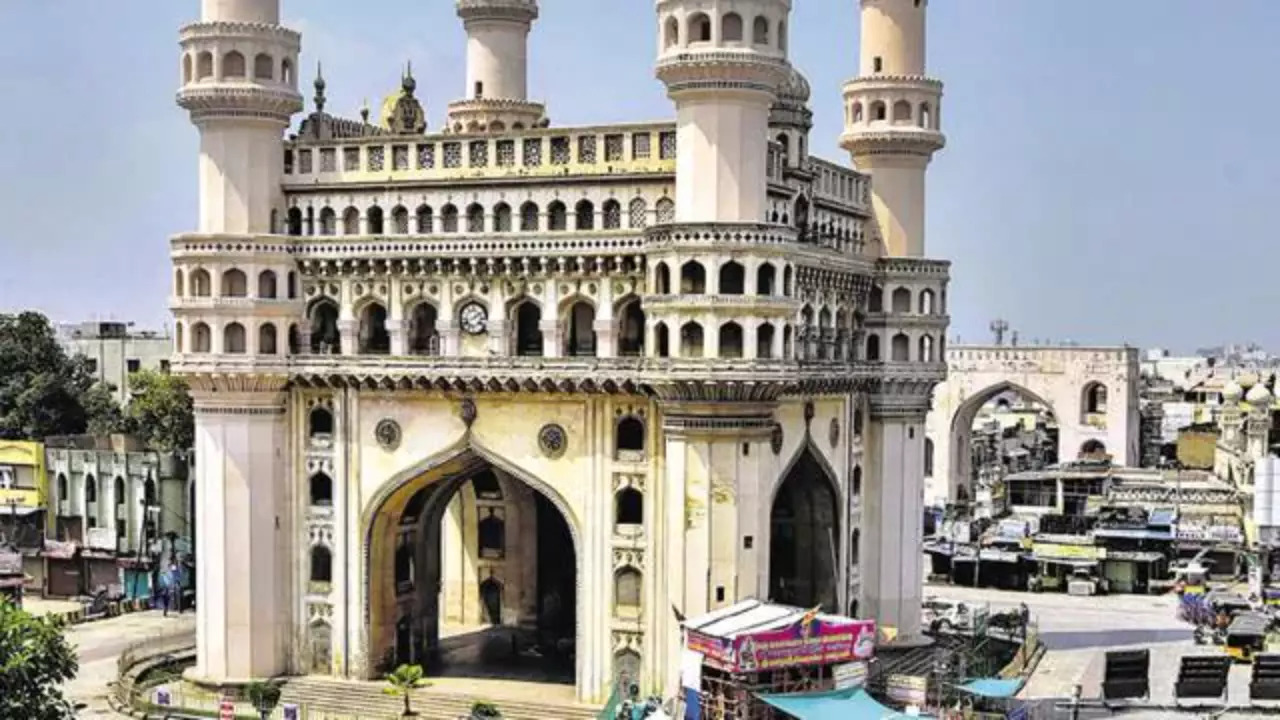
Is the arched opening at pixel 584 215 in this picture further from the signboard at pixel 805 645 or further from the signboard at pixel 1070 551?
the signboard at pixel 1070 551

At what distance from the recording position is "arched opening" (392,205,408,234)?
1687 inches

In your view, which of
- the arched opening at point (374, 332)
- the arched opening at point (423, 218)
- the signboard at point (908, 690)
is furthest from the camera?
the arched opening at point (374, 332)

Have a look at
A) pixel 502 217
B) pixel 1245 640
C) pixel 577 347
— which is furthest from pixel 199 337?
pixel 1245 640

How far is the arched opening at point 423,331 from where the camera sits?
141ft

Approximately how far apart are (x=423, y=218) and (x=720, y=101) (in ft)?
28.6

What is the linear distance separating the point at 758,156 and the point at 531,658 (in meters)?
16.9

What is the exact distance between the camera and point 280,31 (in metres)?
43.6

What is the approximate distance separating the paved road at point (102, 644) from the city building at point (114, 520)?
2301 millimetres

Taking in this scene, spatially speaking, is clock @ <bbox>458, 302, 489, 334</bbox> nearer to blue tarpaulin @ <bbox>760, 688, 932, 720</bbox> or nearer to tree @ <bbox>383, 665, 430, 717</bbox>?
tree @ <bbox>383, 665, 430, 717</bbox>

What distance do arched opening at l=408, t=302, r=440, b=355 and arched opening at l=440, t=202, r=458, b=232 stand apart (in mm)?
2023

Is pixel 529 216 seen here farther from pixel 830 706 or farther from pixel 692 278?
pixel 830 706

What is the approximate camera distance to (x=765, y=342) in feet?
128

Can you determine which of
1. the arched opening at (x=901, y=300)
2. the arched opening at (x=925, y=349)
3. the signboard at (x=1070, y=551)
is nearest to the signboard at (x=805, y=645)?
the arched opening at (x=925, y=349)

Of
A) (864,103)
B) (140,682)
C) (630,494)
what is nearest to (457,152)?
(630,494)
